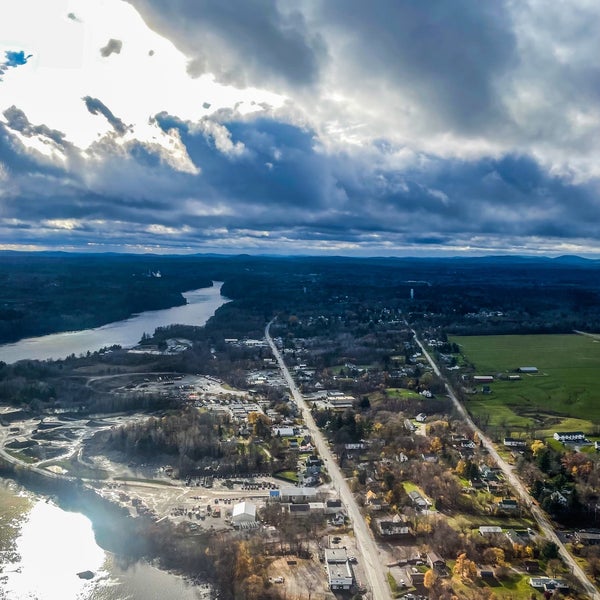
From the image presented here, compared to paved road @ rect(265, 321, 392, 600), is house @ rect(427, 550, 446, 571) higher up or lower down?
higher up

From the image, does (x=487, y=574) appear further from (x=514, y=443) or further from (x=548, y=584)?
(x=514, y=443)

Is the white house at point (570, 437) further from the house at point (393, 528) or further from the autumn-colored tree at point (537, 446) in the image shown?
the house at point (393, 528)

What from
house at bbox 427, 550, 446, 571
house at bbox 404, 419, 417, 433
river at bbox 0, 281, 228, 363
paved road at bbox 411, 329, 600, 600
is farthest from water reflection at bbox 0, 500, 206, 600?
river at bbox 0, 281, 228, 363

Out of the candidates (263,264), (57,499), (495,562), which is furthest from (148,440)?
(263,264)

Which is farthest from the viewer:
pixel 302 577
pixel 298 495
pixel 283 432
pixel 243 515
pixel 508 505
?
pixel 283 432

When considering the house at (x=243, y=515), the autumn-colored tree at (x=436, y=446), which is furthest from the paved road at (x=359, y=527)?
the autumn-colored tree at (x=436, y=446)

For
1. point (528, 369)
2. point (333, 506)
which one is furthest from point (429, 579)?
point (528, 369)

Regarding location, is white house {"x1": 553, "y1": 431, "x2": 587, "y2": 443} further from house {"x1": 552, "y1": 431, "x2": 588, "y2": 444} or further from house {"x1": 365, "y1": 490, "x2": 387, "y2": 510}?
house {"x1": 365, "y1": 490, "x2": 387, "y2": 510}
